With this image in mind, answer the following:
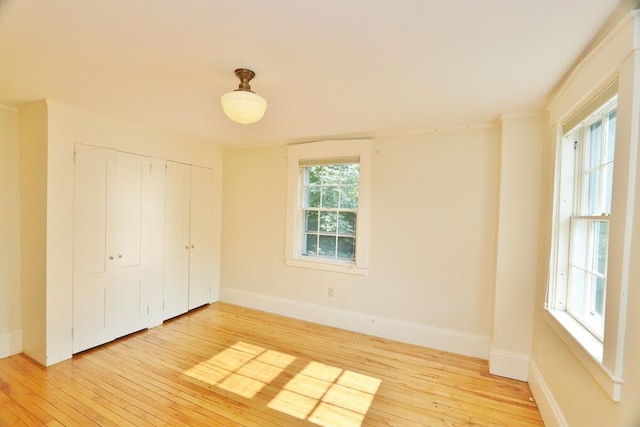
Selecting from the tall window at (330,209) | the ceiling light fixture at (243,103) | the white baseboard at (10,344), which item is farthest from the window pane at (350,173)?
the white baseboard at (10,344)

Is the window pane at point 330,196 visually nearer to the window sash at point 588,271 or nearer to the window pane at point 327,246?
the window pane at point 327,246

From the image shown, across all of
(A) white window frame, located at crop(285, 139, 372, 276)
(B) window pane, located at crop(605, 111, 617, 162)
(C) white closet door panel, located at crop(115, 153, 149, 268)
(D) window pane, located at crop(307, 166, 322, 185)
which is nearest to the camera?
(B) window pane, located at crop(605, 111, 617, 162)

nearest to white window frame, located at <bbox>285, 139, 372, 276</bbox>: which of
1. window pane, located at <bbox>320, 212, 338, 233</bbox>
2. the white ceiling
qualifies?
window pane, located at <bbox>320, 212, 338, 233</bbox>

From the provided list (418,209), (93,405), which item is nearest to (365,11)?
(418,209)

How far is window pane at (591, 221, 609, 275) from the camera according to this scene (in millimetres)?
1654

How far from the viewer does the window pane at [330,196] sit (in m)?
3.76

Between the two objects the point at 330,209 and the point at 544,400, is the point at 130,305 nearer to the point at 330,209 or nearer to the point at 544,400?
the point at 330,209

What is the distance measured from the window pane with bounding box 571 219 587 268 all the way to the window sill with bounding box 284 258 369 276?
1958 mm

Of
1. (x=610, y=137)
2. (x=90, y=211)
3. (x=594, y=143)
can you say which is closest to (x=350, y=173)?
(x=594, y=143)

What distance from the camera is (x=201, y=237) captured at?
4.16 m

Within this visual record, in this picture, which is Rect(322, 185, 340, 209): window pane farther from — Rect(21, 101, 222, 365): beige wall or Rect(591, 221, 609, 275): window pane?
Rect(21, 101, 222, 365): beige wall

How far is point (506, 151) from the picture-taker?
2.63 metres

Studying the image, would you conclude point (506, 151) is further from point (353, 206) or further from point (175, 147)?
point (175, 147)

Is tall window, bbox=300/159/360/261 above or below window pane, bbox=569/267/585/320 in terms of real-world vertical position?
above
